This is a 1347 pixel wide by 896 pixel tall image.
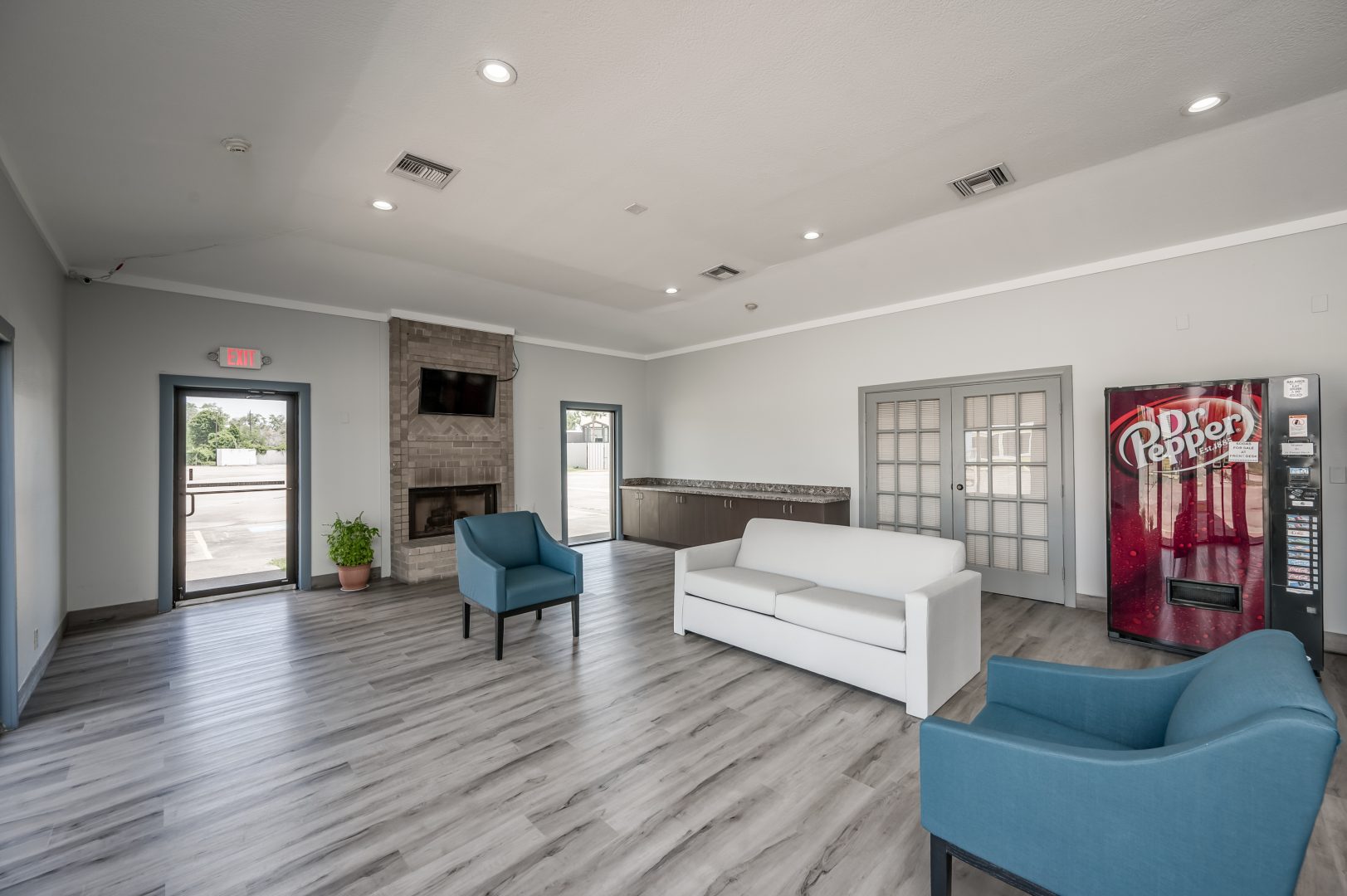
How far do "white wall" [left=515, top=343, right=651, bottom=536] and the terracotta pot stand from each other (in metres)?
2.11

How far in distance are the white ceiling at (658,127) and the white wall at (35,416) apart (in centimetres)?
29

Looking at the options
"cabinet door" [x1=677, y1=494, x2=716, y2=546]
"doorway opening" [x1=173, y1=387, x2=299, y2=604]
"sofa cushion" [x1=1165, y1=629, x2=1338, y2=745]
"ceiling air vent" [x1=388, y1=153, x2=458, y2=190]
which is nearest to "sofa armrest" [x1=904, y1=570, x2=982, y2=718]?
"sofa cushion" [x1=1165, y1=629, x2=1338, y2=745]

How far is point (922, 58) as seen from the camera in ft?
7.41

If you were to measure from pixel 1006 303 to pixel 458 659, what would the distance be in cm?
546

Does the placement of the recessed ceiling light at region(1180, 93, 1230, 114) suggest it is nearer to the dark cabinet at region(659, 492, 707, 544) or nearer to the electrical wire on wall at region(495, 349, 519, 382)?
the dark cabinet at region(659, 492, 707, 544)

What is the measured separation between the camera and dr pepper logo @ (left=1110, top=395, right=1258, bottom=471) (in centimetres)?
369

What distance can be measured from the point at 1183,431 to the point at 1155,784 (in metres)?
3.53

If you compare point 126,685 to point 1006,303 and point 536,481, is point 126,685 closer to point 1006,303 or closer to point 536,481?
point 536,481

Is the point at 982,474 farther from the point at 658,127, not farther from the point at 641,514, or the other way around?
the point at 641,514

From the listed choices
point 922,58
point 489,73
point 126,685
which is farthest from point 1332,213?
point 126,685

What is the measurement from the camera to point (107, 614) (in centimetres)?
477

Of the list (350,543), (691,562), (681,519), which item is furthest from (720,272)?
(350,543)

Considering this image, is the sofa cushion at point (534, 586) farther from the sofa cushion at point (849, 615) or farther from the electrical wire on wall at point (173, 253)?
the electrical wire on wall at point (173, 253)

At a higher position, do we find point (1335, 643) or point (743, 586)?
point (743, 586)
